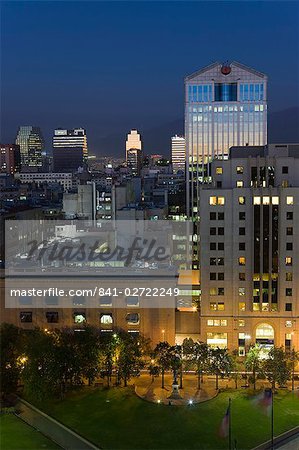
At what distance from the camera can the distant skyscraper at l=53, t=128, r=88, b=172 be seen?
159250mm

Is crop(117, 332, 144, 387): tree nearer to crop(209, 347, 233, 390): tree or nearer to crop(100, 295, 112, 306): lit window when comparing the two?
crop(100, 295, 112, 306): lit window

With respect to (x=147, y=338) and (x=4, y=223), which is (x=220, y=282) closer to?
(x=147, y=338)

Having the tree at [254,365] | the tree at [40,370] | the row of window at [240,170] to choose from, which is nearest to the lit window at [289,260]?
the row of window at [240,170]

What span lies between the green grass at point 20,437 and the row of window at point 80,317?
671cm

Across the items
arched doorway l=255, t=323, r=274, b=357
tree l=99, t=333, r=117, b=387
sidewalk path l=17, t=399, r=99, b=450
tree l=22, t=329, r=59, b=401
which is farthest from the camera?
arched doorway l=255, t=323, r=274, b=357

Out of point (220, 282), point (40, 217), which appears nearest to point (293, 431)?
point (220, 282)

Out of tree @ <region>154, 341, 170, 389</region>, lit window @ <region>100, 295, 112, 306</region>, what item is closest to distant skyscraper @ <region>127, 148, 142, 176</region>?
lit window @ <region>100, 295, 112, 306</region>

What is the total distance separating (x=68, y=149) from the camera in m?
162

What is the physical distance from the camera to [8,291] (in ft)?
88.0

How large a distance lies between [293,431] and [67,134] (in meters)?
149

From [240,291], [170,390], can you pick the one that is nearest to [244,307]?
[240,291]

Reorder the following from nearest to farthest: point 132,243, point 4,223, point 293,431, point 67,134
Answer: point 293,431, point 132,243, point 4,223, point 67,134

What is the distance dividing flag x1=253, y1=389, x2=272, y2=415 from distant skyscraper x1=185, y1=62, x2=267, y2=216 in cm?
2950

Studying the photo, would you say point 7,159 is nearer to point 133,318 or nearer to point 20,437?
point 133,318
